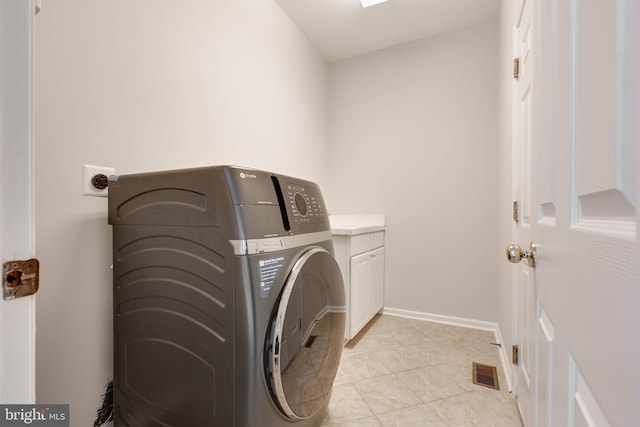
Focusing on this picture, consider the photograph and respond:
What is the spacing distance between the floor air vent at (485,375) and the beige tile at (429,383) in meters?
0.16

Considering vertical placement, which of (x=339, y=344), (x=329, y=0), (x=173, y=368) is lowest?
(x=339, y=344)

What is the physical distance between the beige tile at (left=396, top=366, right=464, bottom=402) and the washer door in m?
0.64

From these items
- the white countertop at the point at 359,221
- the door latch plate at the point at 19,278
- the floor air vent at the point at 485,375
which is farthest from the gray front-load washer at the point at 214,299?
the white countertop at the point at 359,221

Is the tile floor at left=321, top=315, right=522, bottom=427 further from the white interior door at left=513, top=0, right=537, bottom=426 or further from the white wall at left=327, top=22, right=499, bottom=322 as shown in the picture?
the white wall at left=327, top=22, right=499, bottom=322

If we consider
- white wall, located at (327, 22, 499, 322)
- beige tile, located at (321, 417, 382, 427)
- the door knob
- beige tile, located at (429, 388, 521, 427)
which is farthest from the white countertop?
the door knob

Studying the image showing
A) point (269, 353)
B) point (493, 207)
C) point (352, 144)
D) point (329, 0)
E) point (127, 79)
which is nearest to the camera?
point (269, 353)

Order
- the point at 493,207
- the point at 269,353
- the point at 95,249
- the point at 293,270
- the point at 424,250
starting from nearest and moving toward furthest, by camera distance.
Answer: the point at 269,353 → the point at 293,270 → the point at 95,249 → the point at 493,207 → the point at 424,250

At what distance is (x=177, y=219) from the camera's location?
949 millimetres

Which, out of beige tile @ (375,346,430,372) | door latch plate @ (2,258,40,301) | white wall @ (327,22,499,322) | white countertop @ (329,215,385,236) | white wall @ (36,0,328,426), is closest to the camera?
door latch plate @ (2,258,40,301)

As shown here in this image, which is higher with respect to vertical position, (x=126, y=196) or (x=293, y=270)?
(x=126, y=196)

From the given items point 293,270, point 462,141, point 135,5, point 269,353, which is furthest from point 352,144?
point 269,353

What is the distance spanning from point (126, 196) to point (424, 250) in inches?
97.0

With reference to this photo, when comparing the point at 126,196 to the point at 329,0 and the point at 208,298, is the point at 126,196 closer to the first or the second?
the point at 208,298

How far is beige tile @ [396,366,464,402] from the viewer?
63.8 inches
